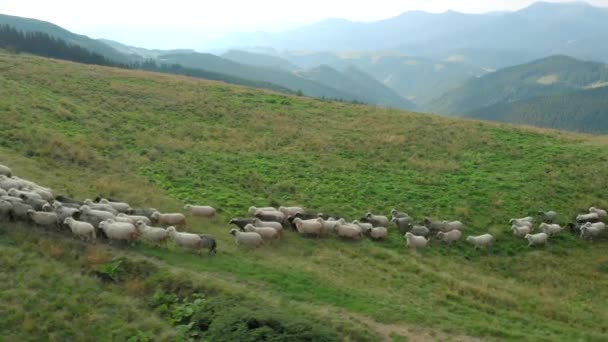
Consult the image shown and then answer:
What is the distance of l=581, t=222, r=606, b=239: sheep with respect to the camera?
2145 centimetres

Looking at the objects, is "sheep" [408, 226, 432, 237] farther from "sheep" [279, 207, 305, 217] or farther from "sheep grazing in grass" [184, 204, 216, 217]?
"sheep grazing in grass" [184, 204, 216, 217]

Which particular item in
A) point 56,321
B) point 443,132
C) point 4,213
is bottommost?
point 56,321

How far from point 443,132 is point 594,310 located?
76.1 feet

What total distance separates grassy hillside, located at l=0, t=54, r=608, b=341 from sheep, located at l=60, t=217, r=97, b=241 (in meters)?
0.44

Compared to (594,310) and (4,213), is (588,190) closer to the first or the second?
(594,310)

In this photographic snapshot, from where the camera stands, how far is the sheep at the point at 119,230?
50.0ft

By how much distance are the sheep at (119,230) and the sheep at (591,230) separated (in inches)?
743

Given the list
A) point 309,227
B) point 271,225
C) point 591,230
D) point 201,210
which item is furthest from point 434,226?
point 201,210

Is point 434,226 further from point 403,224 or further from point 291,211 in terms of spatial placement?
point 291,211

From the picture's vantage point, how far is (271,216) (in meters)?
19.2

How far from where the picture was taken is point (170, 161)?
1035 inches

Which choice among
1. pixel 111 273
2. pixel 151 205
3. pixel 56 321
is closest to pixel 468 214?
pixel 151 205

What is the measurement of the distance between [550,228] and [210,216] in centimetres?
1491

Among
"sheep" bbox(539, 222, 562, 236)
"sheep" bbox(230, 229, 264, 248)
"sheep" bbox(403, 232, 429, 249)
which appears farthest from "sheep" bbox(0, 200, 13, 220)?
"sheep" bbox(539, 222, 562, 236)
